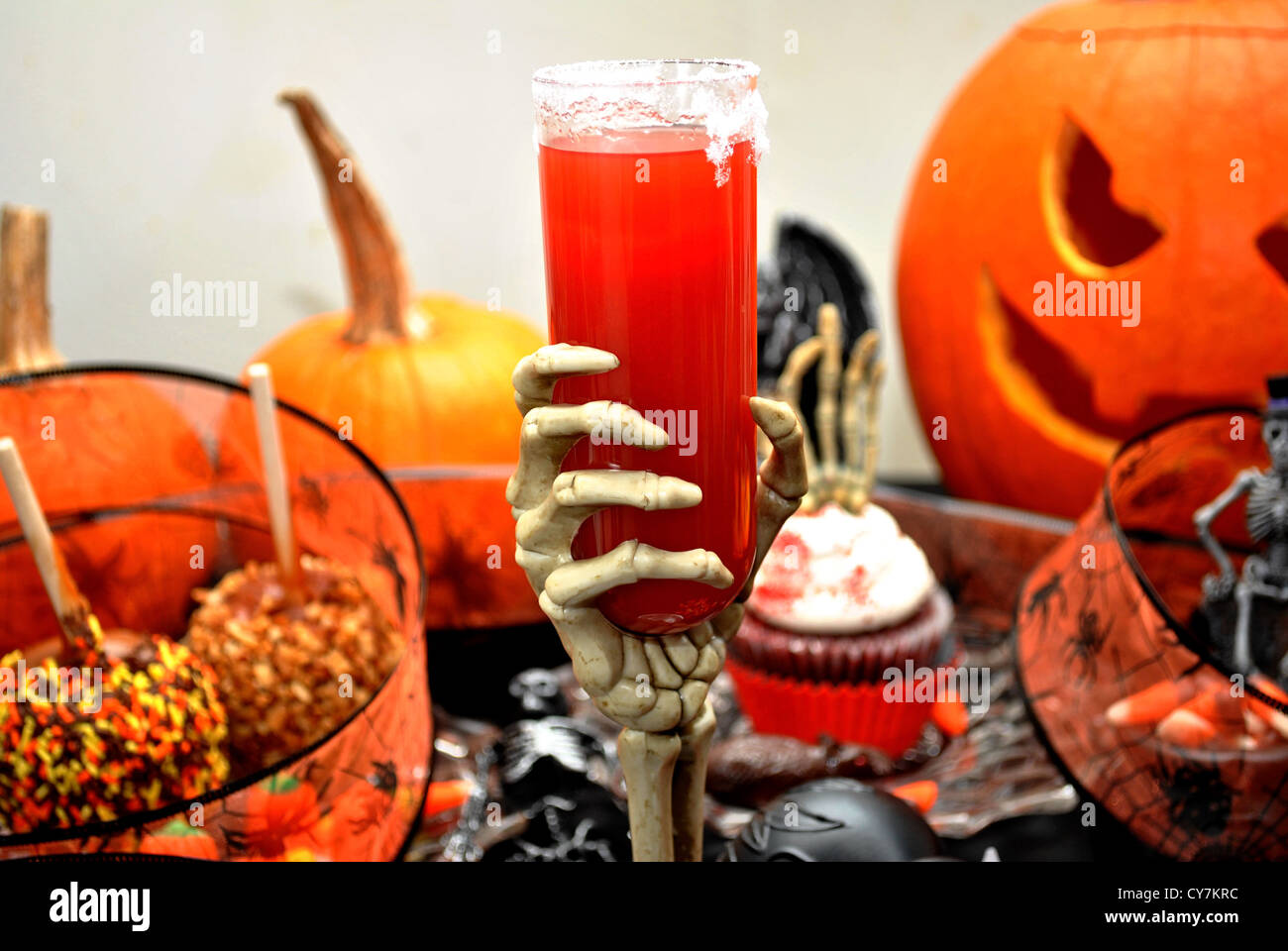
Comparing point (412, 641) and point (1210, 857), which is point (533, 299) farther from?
point (1210, 857)

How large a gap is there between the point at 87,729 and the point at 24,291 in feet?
1.63

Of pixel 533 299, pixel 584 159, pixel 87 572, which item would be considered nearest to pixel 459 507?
pixel 87 572

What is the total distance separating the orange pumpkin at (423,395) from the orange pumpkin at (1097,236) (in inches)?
15.7

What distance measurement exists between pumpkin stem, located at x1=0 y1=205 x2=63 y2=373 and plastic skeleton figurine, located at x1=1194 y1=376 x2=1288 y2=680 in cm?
89

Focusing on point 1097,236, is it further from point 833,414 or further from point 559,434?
point 559,434

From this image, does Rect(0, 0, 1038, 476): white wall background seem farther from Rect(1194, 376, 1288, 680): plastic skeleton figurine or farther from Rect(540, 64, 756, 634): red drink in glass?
Rect(540, 64, 756, 634): red drink in glass

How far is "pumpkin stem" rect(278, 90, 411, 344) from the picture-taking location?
3.25 ft

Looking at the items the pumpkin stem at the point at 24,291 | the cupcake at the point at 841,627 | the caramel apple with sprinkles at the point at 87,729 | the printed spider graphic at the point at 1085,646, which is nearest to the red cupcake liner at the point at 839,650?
the cupcake at the point at 841,627

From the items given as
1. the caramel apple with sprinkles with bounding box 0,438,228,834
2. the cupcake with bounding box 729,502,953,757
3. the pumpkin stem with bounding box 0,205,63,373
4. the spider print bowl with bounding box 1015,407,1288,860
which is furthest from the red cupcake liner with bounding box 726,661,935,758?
the pumpkin stem with bounding box 0,205,63,373

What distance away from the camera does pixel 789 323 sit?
1.03 meters

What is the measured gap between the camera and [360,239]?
1038 millimetres

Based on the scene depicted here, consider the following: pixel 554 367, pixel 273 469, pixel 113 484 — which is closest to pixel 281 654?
pixel 273 469

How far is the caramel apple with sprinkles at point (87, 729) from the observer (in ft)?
2.01
